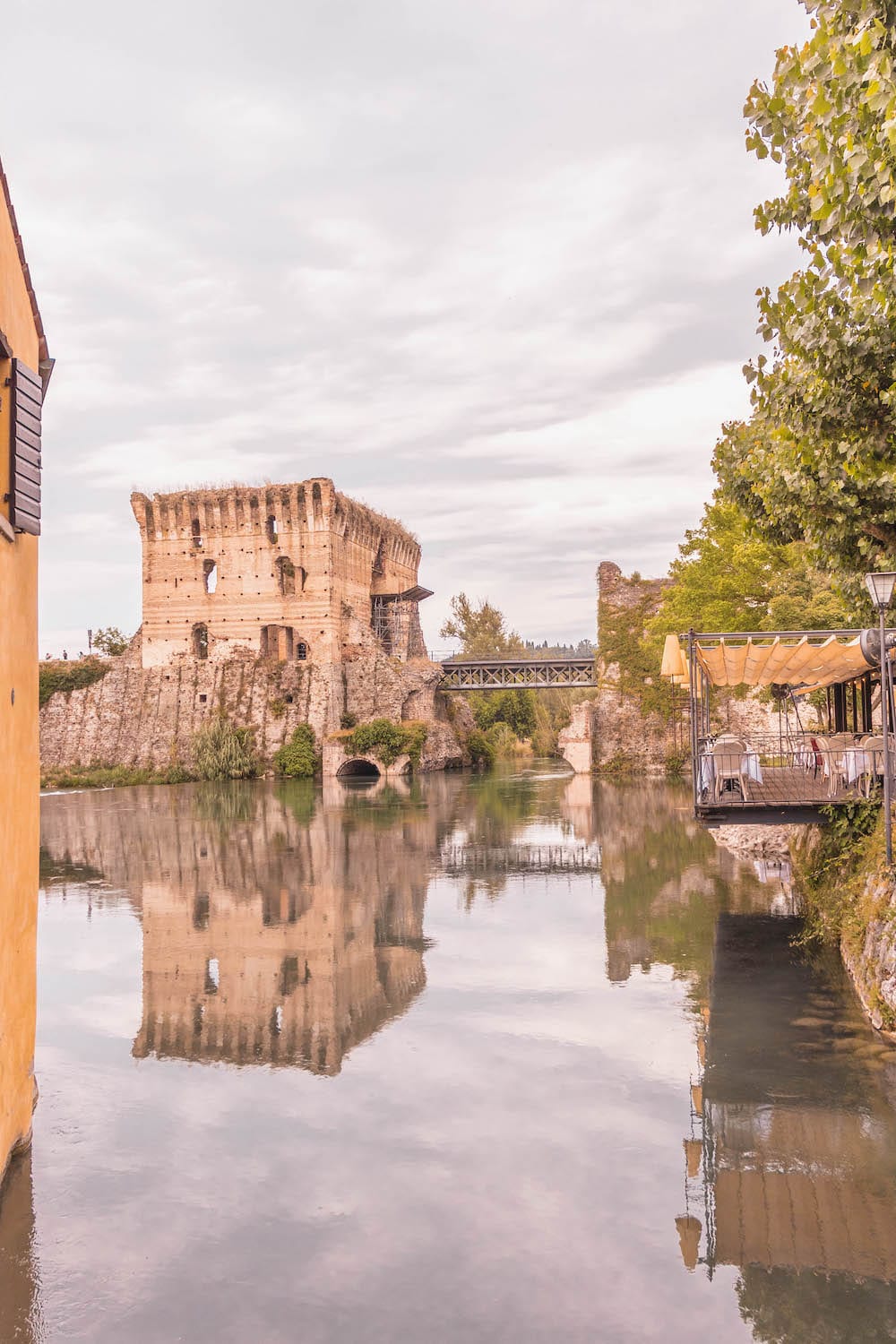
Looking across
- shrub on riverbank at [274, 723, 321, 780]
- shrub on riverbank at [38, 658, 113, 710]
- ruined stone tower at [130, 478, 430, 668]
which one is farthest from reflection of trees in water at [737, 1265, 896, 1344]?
shrub on riverbank at [38, 658, 113, 710]

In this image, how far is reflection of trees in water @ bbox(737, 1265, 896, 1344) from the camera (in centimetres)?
424

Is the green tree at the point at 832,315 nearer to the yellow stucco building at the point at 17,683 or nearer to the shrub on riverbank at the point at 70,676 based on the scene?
the yellow stucco building at the point at 17,683

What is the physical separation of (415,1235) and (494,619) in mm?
68786

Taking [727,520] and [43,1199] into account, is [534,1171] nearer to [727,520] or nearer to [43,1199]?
[43,1199]

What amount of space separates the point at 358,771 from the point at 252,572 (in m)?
10.8

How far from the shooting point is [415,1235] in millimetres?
5074

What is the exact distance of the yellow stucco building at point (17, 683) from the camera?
5.75 metres

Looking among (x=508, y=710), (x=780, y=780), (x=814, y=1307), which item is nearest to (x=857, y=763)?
(x=780, y=780)

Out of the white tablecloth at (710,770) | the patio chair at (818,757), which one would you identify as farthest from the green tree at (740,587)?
the white tablecloth at (710,770)

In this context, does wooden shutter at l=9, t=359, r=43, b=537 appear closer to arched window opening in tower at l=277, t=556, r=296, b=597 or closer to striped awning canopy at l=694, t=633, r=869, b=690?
striped awning canopy at l=694, t=633, r=869, b=690

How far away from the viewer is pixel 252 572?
47844 millimetres

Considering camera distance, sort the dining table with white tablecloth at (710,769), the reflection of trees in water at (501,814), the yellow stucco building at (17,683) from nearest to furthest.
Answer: the yellow stucco building at (17,683), the dining table with white tablecloth at (710,769), the reflection of trees in water at (501,814)

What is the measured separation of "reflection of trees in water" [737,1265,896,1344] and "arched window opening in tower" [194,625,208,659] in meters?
46.2

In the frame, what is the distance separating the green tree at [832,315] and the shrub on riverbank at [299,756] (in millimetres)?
33967
